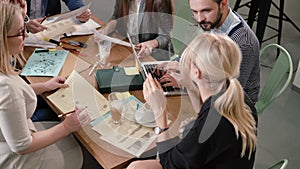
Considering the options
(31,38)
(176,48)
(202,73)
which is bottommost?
(176,48)

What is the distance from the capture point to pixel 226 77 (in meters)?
1.29

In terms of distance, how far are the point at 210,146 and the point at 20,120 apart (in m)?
0.73

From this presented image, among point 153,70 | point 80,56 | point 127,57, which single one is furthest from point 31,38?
point 153,70

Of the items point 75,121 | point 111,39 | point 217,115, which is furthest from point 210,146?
point 111,39

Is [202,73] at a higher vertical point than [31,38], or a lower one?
higher

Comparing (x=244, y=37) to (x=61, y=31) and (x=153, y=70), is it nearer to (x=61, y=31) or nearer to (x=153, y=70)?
(x=153, y=70)

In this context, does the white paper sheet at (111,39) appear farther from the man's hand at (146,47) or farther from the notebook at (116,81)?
the notebook at (116,81)

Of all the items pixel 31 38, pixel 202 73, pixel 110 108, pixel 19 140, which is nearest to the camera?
pixel 202 73

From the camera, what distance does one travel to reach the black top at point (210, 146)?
1.26 m

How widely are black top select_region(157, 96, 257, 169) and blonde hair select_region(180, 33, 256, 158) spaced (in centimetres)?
3

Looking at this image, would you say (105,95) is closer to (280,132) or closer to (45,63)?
(45,63)

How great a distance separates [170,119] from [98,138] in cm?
33

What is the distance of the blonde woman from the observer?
126cm

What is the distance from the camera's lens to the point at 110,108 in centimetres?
162
